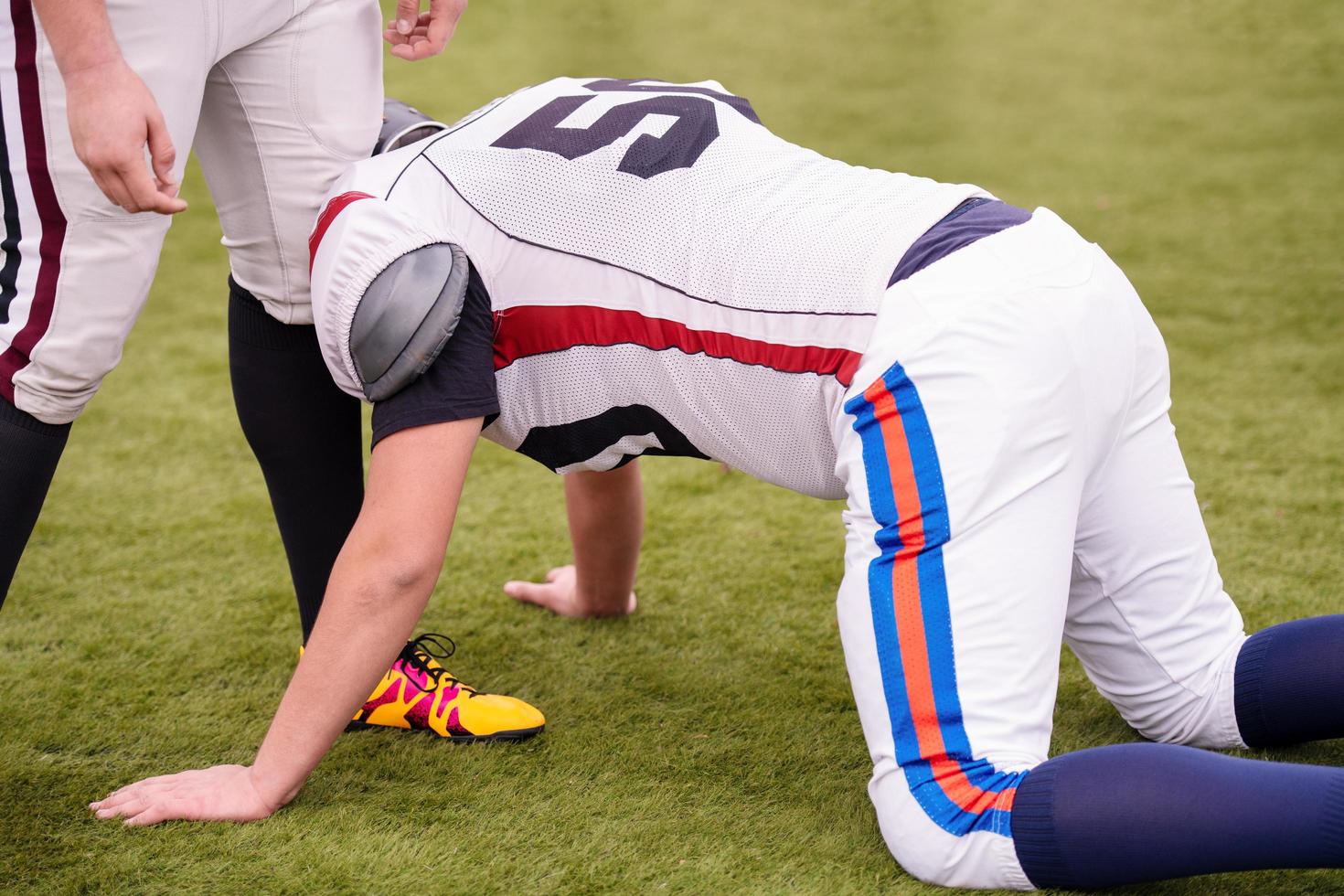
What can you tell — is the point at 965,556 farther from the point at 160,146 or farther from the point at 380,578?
the point at 160,146

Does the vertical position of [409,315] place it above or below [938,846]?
above

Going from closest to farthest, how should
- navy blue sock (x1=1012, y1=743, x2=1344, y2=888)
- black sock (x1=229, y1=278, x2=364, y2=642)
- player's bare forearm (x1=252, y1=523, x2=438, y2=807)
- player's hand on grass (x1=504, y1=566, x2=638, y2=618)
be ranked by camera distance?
navy blue sock (x1=1012, y1=743, x2=1344, y2=888) → player's bare forearm (x1=252, y1=523, x2=438, y2=807) → black sock (x1=229, y1=278, x2=364, y2=642) → player's hand on grass (x1=504, y1=566, x2=638, y2=618)

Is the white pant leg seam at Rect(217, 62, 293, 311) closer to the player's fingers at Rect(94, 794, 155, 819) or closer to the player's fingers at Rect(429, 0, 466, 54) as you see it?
the player's fingers at Rect(429, 0, 466, 54)

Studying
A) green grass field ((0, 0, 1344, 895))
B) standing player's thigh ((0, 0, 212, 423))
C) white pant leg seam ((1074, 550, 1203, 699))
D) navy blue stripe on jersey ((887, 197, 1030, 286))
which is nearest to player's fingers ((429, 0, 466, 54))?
standing player's thigh ((0, 0, 212, 423))

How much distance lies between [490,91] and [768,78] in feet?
4.02

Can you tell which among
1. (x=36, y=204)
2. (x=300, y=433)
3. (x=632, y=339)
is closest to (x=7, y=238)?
(x=36, y=204)

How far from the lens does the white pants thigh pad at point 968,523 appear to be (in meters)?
1.25

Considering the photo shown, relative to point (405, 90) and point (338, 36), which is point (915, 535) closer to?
point (338, 36)

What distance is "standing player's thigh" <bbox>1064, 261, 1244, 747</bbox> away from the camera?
55.6 inches

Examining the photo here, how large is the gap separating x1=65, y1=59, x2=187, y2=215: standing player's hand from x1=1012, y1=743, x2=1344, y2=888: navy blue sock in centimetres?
100

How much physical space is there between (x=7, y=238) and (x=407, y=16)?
0.58 meters

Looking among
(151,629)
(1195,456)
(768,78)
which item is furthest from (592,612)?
(768,78)

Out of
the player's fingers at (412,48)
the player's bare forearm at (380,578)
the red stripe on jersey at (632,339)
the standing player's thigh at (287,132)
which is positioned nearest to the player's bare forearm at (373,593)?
the player's bare forearm at (380,578)

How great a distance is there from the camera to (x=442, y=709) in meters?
1.66
